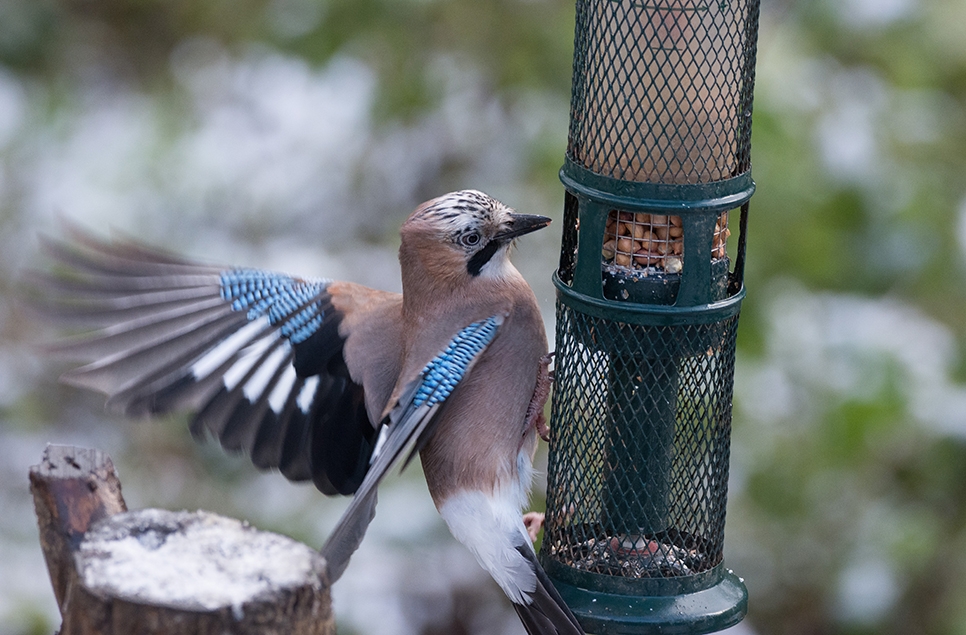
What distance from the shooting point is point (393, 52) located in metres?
5.45

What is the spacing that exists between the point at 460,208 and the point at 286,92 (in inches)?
111

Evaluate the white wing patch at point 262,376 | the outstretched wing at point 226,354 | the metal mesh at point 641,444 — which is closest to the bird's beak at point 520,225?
the metal mesh at point 641,444

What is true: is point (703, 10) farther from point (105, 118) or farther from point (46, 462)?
point (105, 118)

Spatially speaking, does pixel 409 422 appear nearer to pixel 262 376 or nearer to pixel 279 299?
pixel 262 376

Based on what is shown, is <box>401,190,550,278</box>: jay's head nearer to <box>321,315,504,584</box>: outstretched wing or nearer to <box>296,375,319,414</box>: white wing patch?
<box>321,315,504,584</box>: outstretched wing

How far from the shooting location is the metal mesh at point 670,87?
309 cm

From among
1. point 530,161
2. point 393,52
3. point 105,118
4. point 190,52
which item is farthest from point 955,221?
point 105,118

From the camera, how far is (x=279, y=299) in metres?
3.94

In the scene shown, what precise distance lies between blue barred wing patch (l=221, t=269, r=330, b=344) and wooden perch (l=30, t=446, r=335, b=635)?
1.39m

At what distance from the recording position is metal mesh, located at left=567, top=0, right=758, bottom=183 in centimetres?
309

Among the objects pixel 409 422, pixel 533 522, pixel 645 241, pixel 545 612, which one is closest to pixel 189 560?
pixel 409 422

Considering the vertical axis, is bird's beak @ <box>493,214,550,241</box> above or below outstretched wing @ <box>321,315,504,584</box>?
above

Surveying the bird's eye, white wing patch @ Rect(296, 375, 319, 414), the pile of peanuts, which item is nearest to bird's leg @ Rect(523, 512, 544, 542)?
white wing patch @ Rect(296, 375, 319, 414)

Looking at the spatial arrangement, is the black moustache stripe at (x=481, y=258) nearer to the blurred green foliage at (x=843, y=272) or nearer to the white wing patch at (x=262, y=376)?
the white wing patch at (x=262, y=376)
